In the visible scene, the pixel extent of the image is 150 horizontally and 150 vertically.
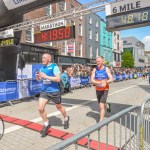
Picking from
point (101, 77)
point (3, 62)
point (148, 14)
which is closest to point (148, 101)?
point (101, 77)

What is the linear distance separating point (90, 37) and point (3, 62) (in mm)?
22029

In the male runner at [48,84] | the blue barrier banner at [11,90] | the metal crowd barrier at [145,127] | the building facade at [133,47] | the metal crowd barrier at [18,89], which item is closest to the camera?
the metal crowd barrier at [145,127]

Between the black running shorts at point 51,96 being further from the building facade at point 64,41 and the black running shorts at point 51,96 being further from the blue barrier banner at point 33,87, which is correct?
the building facade at point 64,41

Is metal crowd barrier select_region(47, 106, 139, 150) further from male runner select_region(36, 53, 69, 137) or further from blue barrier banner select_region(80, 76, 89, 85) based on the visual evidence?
blue barrier banner select_region(80, 76, 89, 85)

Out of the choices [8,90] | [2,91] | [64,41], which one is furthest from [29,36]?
[2,91]

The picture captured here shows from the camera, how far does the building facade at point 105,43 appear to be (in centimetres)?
3878

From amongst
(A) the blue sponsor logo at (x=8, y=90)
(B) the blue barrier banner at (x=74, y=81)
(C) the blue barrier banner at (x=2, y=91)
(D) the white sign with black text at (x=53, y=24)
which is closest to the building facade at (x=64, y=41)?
(B) the blue barrier banner at (x=74, y=81)

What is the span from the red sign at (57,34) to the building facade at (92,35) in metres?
21.0

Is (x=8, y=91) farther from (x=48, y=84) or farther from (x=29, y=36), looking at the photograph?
(x=29, y=36)

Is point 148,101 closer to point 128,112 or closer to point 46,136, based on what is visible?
point 128,112

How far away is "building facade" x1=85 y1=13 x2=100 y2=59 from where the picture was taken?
32906mm

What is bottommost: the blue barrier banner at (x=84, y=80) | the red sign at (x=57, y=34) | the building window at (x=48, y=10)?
the blue barrier banner at (x=84, y=80)

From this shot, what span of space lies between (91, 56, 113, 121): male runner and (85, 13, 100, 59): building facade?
86.5 feet

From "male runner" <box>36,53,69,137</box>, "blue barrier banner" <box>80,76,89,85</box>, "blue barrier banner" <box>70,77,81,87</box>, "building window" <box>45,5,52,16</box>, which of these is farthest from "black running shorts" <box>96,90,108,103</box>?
"building window" <box>45,5,52,16</box>
